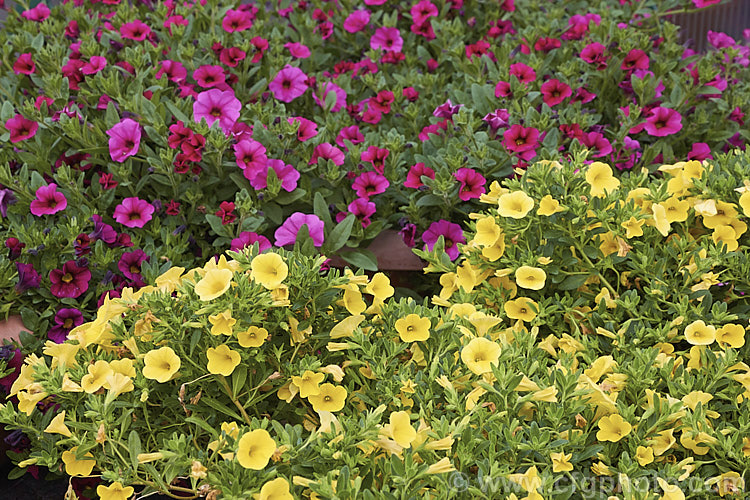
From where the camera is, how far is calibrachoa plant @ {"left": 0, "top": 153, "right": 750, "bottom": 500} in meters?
1.12

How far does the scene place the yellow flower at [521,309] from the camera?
1.54 meters

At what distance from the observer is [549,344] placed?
1.48m

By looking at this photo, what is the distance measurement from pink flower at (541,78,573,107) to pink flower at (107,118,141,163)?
1246mm

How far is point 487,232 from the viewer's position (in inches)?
62.4

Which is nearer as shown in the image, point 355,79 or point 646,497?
point 646,497

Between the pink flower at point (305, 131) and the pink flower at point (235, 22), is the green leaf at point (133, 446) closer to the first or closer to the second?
the pink flower at point (305, 131)

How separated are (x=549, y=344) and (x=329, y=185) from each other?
2.86 feet

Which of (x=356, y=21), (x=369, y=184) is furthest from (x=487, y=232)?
(x=356, y=21)

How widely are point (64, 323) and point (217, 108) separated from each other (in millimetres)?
724

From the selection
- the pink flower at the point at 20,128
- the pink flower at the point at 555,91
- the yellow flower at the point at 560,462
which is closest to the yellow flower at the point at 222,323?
the yellow flower at the point at 560,462

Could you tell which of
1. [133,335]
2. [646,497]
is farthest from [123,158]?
[646,497]

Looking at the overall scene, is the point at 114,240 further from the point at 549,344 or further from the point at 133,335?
the point at 549,344

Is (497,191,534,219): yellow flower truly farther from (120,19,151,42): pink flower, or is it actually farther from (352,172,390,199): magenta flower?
(120,19,151,42): pink flower

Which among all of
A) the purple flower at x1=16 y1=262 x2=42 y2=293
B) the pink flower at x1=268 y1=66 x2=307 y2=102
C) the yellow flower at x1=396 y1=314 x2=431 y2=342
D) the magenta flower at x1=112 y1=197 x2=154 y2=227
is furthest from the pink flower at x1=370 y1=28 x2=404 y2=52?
the yellow flower at x1=396 y1=314 x2=431 y2=342
